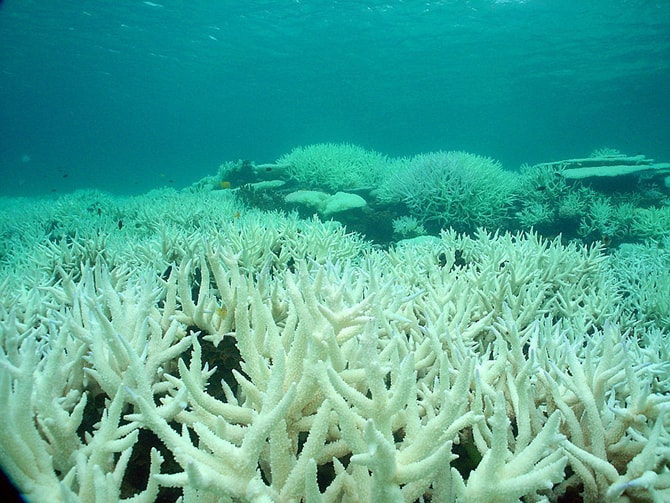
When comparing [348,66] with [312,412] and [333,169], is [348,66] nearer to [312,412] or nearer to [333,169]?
[333,169]

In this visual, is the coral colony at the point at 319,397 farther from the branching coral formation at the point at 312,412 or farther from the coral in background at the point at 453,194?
the coral in background at the point at 453,194

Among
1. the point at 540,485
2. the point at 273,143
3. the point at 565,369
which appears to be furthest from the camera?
the point at 273,143

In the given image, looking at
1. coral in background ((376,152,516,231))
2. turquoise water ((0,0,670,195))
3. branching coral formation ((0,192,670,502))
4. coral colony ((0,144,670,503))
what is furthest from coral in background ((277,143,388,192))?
branching coral formation ((0,192,670,502))

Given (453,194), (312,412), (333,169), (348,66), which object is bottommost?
(333,169)

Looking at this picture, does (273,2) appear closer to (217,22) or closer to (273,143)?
(217,22)

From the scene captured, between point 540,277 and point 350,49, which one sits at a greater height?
point 350,49

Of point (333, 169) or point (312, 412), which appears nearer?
point (312, 412)

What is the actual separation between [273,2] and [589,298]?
39.2 meters

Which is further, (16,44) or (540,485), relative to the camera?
(16,44)

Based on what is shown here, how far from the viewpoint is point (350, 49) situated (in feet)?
167

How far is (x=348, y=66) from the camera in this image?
197ft

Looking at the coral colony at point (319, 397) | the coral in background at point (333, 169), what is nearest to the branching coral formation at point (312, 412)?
the coral colony at point (319, 397)

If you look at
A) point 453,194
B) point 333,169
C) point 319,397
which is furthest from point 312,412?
point 333,169

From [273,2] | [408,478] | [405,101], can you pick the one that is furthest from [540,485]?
[405,101]
